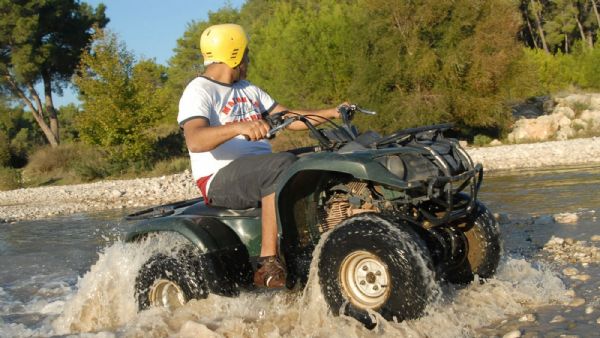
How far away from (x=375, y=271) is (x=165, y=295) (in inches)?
68.0

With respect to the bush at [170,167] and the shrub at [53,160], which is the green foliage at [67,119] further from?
the bush at [170,167]

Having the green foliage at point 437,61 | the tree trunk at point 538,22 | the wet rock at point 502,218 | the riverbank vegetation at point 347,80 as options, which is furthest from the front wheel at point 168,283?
the tree trunk at point 538,22

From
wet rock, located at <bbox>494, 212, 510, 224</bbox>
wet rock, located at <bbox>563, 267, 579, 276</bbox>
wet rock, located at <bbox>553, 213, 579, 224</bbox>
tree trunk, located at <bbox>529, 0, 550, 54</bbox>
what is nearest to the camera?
wet rock, located at <bbox>563, 267, 579, 276</bbox>

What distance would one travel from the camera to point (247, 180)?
15.1 ft

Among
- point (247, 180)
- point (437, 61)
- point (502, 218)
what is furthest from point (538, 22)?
point (247, 180)

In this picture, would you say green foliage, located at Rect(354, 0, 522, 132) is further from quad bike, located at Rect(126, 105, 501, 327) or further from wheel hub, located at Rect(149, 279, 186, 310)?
wheel hub, located at Rect(149, 279, 186, 310)

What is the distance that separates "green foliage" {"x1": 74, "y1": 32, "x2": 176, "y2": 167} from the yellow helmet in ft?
87.7

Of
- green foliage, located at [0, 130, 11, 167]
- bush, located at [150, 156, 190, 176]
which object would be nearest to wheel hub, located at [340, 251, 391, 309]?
bush, located at [150, 156, 190, 176]

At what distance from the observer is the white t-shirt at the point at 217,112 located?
476 centimetres

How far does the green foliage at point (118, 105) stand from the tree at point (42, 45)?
1149cm

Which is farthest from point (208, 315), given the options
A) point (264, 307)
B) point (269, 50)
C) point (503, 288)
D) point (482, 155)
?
point (269, 50)

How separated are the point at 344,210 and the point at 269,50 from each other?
34.0 meters

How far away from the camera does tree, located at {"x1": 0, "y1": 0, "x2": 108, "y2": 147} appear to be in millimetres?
41406

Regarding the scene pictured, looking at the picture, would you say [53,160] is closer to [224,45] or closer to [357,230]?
[224,45]
